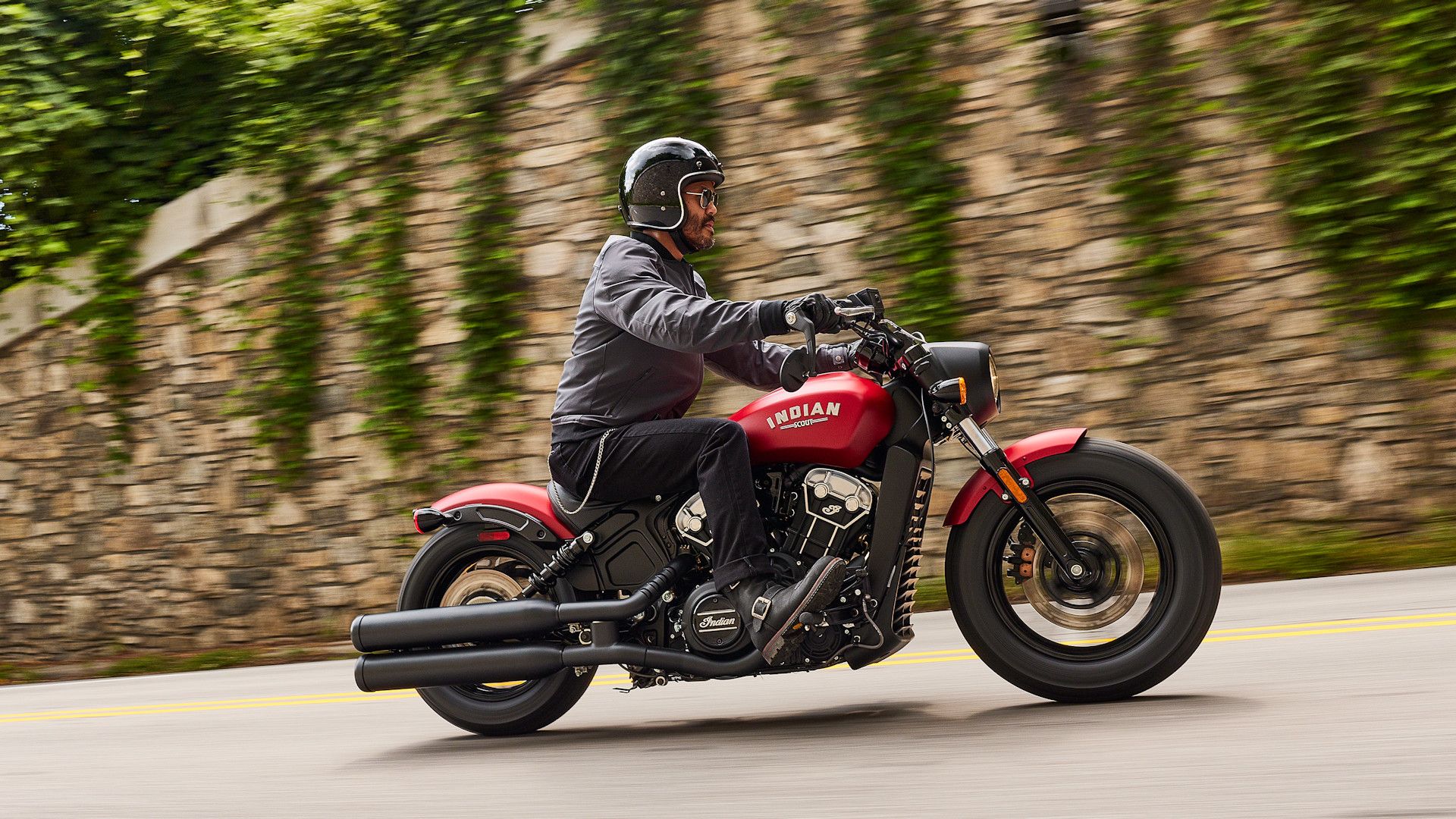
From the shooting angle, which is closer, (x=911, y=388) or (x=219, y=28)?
(x=911, y=388)

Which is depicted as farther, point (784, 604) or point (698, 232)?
point (698, 232)

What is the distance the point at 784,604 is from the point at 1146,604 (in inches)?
43.9

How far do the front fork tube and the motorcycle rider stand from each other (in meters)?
0.58

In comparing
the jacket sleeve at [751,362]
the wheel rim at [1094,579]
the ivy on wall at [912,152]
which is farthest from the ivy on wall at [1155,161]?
the wheel rim at [1094,579]

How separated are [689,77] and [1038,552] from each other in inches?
231

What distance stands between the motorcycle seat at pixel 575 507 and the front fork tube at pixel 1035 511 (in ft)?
4.26

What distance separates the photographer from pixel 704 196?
4.38m

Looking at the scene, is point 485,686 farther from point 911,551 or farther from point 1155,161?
point 1155,161

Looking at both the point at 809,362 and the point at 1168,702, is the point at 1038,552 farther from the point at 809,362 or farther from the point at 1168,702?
the point at 809,362

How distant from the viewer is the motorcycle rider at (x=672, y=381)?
12.8ft

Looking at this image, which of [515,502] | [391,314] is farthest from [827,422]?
[391,314]

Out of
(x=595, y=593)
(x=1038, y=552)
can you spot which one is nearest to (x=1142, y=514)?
(x=1038, y=552)

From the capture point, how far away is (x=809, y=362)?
3979 millimetres

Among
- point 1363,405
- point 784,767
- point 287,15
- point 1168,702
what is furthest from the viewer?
point 287,15
